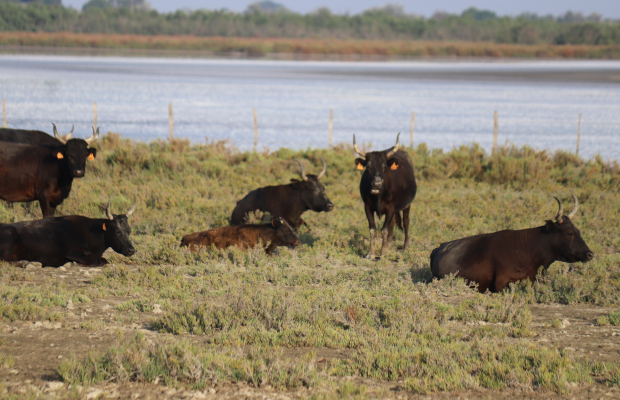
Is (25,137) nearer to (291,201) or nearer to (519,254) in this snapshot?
(291,201)

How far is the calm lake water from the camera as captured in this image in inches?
1237

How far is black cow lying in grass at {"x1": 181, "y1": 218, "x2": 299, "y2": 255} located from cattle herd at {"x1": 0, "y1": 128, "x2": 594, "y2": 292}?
0.02m

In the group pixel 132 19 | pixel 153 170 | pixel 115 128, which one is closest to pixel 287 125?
pixel 115 128

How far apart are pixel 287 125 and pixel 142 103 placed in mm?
13596

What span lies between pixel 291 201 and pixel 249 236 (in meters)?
1.53

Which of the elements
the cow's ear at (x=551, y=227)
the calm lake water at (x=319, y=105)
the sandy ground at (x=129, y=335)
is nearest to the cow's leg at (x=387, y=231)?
the sandy ground at (x=129, y=335)

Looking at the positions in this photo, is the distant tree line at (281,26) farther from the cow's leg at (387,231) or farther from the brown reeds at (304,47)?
the cow's leg at (387,231)

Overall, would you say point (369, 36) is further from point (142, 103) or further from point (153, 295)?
point (153, 295)

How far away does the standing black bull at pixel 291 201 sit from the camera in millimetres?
12023

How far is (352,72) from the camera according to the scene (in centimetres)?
8381

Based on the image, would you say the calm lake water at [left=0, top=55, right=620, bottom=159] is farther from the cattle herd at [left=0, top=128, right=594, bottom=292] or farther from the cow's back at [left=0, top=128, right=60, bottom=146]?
the cattle herd at [left=0, top=128, right=594, bottom=292]

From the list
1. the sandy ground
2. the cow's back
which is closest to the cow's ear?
the sandy ground

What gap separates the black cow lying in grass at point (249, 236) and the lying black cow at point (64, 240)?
1.33 metres

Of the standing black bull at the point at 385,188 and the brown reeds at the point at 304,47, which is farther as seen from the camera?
the brown reeds at the point at 304,47
